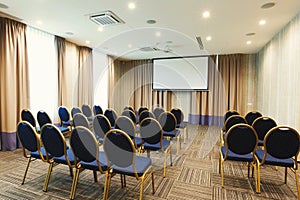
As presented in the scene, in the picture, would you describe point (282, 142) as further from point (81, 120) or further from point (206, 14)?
point (81, 120)

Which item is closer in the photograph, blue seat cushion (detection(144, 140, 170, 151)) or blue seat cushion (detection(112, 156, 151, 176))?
blue seat cushion (detection(112, 156, 151, 176))

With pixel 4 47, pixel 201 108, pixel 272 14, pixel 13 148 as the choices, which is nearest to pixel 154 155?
pixel 13 148

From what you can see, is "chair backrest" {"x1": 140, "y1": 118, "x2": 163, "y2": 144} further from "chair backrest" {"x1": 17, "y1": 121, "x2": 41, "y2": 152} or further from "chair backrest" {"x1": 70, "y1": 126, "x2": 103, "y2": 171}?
"chair backrest" {"x1": 17, "y1": 121, "x2": 41, "y2": 152}

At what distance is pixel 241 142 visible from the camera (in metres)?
2.63

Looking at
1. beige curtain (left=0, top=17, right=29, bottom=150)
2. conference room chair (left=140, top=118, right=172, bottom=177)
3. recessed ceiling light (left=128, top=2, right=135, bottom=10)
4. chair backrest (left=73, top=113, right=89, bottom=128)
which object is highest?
recessed ceiling light (left=128, top=2, right=135, bottom=10)

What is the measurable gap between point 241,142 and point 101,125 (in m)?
2.61

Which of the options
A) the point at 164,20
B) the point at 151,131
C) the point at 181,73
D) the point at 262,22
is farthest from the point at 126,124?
the point at 181,73

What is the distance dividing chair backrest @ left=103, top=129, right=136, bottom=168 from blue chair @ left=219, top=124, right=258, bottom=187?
1.50m

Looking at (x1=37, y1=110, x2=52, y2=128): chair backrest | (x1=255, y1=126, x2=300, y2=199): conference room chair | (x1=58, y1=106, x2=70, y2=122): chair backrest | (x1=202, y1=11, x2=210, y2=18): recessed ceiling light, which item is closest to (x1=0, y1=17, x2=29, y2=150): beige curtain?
(x1=37, y1=110, x2=52, y2=128): chair backrest

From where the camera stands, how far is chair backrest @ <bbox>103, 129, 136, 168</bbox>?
2.09 m

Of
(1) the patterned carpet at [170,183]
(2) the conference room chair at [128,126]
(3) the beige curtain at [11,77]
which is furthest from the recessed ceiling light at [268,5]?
(3) the beige curtain at [11,77]

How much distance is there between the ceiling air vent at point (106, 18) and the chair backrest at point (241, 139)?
3.54m

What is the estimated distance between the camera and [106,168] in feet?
7.45

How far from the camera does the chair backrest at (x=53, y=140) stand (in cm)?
235
